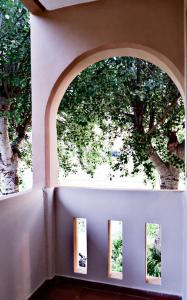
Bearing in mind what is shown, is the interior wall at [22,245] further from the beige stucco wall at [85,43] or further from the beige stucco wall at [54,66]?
the beige stucco wall at [85,43]

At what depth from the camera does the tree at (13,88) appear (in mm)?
4273

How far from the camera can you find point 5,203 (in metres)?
1.77

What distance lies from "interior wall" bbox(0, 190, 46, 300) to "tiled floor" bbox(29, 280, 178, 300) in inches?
4.2

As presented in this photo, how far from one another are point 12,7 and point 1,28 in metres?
0.41

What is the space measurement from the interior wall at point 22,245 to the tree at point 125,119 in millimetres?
2308

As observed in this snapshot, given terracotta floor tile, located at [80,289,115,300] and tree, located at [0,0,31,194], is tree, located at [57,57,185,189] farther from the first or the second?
terracotta floor tile, located at [80,289,115,300]

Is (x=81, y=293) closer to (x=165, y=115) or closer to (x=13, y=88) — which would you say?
(x=165, y=115)

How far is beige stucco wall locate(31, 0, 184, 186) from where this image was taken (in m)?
2.05

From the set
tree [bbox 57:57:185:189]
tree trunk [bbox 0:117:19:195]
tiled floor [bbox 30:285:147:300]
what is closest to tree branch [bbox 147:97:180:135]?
tree [bbox 57:57:185:189]

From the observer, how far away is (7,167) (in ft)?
17.6

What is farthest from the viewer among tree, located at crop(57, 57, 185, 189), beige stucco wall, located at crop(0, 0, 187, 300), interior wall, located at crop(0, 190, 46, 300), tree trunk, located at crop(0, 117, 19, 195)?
tree trunk, located at crop(0, 117, 19, 195)

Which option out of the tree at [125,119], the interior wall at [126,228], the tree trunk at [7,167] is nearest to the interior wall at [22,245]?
the interior wall at [126,228]

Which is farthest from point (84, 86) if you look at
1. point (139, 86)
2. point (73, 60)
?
point (73, 60)

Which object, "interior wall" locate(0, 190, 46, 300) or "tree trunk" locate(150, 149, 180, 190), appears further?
"tree trunk" locate(150, 149, 180, 190)
